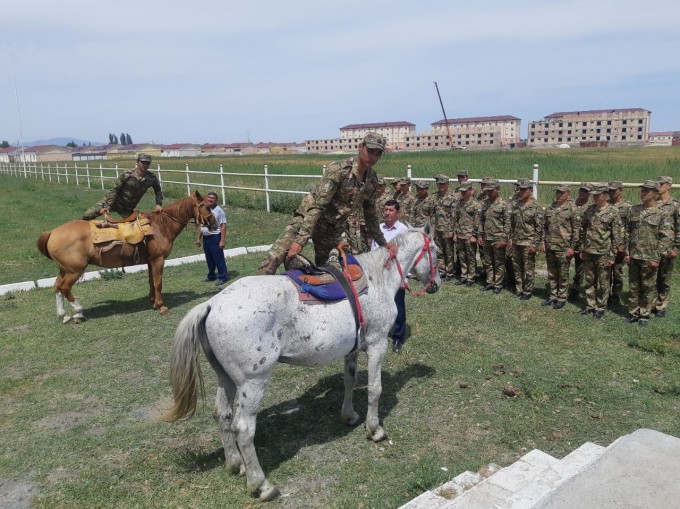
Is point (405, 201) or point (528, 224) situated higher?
point (405, 201)

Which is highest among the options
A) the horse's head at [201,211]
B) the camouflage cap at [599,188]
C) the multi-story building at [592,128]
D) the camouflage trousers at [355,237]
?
the multi-story building at [592,128]

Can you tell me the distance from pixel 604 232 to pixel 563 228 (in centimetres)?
59

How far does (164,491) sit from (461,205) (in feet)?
21.8

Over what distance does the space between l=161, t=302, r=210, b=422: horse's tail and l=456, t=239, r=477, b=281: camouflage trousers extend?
6056 mm

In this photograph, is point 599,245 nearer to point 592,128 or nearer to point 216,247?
point 216,247

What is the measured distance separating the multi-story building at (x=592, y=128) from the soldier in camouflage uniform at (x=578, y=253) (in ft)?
338

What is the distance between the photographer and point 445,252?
935 centimetres

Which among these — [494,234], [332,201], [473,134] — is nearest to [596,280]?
[494,234]

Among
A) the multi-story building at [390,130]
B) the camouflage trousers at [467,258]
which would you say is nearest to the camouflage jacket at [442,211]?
the camouflage trousers at [467,258]

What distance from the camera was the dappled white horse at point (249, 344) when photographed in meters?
3.44

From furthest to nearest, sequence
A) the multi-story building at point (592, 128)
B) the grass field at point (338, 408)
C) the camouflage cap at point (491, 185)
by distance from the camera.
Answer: the multi-story building at point (592, 128)
the camouflage cap at point (491, 185)
the grass field at point (338, 408)

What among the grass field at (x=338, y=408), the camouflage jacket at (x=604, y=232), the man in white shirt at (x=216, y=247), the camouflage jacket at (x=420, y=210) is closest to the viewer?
the grass field at (x=338, y=408)

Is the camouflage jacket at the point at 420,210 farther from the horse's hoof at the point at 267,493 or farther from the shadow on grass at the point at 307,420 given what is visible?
the horse's hoof at the point at 267,493

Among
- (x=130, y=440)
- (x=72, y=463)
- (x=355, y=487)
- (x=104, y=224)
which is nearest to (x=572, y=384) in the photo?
(x=355, y=487)
